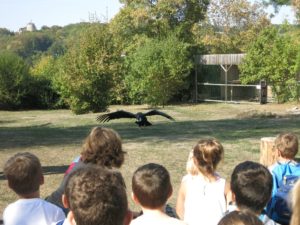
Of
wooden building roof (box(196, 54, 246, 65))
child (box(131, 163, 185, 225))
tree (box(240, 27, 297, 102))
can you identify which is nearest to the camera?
child (box(131, 163, 185, 225))

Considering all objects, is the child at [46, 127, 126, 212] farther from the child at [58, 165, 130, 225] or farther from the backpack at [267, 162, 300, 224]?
the child at [58, 165, 130, 225]

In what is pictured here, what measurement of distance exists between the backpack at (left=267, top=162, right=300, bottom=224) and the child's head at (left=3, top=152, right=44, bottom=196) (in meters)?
1.80

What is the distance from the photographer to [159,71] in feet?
114

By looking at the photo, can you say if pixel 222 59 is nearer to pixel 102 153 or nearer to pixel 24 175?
pixel 102 153

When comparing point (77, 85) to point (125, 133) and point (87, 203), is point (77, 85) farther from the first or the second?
point (87, 203)

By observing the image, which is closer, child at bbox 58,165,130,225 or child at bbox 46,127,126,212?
child at bbox 58,165,130,225

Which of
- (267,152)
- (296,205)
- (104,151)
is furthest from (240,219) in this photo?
(267,152)

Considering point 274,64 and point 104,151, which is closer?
point 104,151

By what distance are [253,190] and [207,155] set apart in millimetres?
888

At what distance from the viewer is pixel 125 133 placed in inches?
641

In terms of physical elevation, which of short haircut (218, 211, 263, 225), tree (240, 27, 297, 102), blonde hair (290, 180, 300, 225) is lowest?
short haircut (218, 211, 263, 225)

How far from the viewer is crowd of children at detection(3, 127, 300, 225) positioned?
2074 mm

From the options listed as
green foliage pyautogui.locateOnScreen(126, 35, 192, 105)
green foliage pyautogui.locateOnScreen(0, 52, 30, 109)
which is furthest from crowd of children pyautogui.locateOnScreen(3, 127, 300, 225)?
green foliage pyautogui.locateOnScreen(0, 52, 30, 109)

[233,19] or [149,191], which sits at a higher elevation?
[233,19]
